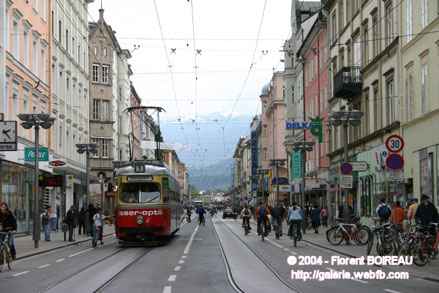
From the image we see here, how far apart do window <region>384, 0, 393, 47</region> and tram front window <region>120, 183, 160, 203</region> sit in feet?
44.7

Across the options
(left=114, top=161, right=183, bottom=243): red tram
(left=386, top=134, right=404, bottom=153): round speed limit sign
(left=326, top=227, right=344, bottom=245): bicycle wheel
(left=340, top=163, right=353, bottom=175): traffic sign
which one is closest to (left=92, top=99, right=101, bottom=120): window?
(left=114, top=161, right=183, bottom=243): red tram

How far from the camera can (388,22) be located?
Answer: 3738 cm

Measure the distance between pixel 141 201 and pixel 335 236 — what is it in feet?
25.0

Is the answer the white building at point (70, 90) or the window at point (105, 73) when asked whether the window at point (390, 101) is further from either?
the window at point (105, 73)

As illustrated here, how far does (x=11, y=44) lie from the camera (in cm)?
3878

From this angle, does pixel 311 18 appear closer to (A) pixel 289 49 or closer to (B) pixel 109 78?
(A) pixel 289 49

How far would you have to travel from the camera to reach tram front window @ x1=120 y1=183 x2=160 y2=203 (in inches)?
1218

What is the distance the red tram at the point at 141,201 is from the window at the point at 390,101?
11766 millimetres

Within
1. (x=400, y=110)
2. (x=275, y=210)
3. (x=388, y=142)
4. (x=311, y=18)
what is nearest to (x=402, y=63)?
(x=400, y=110)

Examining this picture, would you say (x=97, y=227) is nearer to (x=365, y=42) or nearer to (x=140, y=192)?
(x=140, y=192)

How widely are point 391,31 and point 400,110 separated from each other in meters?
4.02

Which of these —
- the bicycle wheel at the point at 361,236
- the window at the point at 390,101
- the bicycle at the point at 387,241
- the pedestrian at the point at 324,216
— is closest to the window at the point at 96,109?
the pedestrian at the point at 324,216

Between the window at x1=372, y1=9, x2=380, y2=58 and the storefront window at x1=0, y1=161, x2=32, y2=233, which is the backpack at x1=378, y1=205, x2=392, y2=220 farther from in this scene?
the storefront window at x1=0, y1=161, x2=32, y2=233

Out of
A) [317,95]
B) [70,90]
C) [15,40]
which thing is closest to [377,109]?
[15,40]
